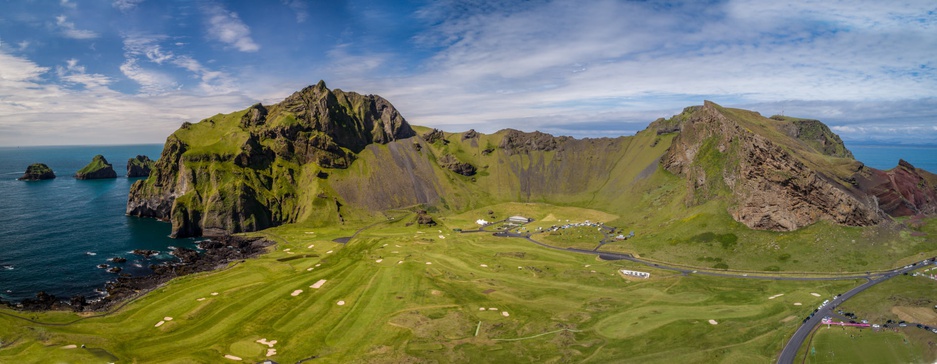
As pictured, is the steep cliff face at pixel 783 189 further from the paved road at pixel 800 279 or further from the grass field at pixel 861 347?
the grass field at pixel 861 347

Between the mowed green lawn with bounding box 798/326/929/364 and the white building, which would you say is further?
the white building

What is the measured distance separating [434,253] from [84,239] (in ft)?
456

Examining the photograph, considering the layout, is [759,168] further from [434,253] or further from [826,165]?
[434,253]

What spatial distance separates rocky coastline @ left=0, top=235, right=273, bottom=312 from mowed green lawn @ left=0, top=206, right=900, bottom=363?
24.9 feet

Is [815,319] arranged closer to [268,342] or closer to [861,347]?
[861,347]

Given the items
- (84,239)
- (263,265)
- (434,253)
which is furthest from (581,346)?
(84,239)

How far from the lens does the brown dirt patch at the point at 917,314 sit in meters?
86.6

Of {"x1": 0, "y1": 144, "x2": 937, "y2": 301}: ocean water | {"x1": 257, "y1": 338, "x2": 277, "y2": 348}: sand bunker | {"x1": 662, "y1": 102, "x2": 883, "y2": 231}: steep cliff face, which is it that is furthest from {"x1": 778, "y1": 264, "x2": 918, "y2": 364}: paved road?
{"x1": 0, "y1": 144, "x2": 937, "y2": 301}: ocean water

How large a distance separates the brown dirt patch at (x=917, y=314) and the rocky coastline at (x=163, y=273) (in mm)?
183433

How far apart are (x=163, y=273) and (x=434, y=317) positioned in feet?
315

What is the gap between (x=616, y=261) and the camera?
150 meters

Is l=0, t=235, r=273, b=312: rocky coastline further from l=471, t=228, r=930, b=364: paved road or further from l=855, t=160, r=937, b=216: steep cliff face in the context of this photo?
l=855, t=160, r=937, b=216: steep cliff face

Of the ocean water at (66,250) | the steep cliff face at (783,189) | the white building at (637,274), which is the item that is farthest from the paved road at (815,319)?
the ocean water at (66,250)

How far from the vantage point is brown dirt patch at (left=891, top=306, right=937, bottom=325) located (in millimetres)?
86556
